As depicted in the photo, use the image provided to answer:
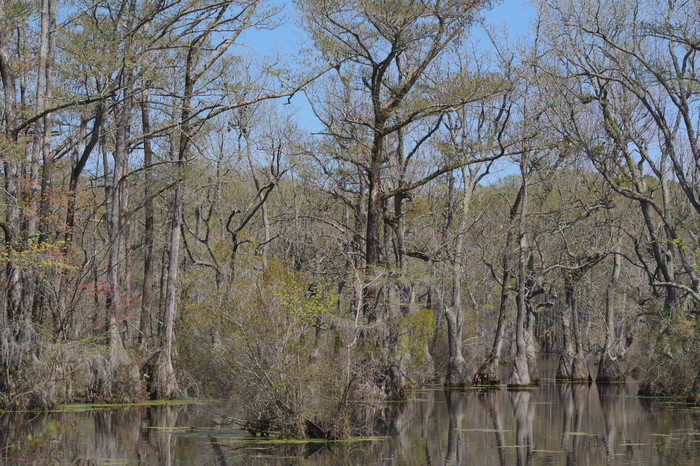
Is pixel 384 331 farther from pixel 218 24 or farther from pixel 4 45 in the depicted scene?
pixel 4 45

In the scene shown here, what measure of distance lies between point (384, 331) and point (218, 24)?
11066mm

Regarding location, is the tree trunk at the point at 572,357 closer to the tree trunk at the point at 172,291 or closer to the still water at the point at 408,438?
the still water at the point at 408,438

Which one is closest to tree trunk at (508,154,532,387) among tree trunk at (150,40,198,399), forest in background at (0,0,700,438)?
forest in background at (0,0,700,438)

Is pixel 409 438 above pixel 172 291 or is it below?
below

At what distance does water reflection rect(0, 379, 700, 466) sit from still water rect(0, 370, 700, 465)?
0.06 feet

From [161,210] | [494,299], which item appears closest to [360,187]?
[161,210]

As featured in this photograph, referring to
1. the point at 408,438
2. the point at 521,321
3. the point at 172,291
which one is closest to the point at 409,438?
the point at 408,438

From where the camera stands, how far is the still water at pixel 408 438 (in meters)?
13.4

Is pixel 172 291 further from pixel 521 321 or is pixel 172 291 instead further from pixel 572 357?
pixel 572 357

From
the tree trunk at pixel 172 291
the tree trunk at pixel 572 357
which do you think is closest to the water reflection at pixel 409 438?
the tree trunk at pixel 172 291

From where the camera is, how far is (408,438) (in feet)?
55.1

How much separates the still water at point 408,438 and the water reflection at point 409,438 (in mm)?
19

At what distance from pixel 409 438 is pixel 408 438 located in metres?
0.02

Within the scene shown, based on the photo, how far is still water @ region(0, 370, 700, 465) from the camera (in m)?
13.4
